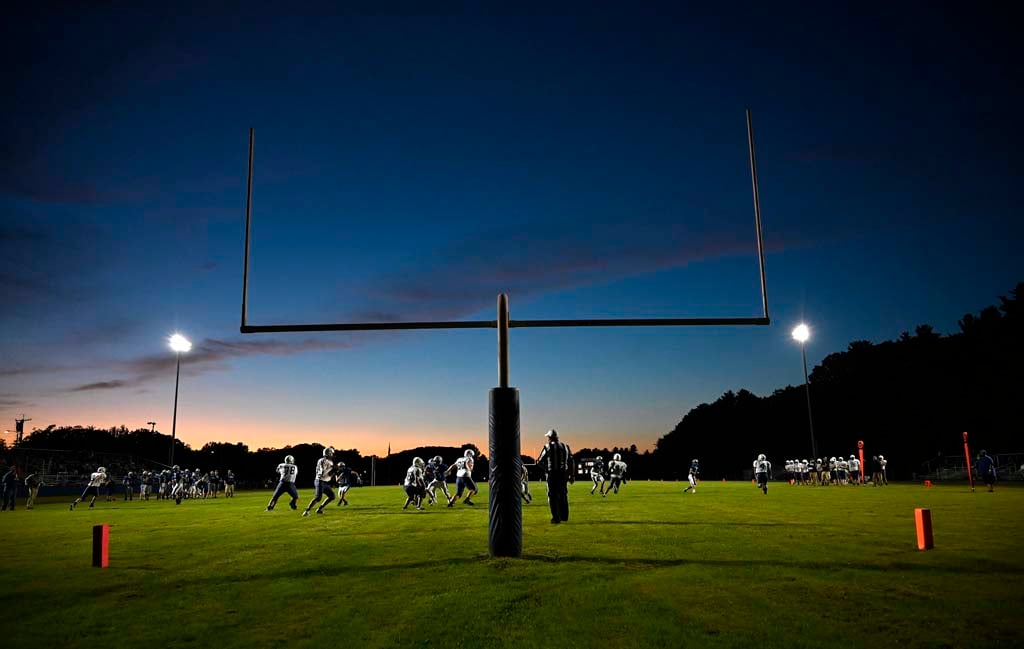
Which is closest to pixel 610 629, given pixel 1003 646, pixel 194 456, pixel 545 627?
pixel 545 627

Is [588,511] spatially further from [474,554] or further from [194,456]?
[194,456]

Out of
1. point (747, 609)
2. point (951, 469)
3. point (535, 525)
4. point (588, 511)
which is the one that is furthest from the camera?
point (951, 469)

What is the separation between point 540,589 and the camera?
7.32m

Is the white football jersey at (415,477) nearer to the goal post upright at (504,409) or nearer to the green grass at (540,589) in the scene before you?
the green grass at (540,589)

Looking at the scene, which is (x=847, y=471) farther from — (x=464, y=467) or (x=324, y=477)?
(x=324, y=477)

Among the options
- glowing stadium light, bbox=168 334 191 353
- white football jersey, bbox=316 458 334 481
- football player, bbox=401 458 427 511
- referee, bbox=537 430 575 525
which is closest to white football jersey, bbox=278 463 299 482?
white football jersey, bbox=316 458 334 481

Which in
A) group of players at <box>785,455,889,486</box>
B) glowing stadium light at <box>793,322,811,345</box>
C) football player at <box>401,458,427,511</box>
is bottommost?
group of players at <box>785,455,889,486</box>

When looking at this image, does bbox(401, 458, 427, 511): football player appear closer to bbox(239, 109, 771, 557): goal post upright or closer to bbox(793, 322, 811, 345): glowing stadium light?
bbox(239, 109, 771, 557): goal post upright

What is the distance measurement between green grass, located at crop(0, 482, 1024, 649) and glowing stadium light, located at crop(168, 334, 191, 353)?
34.4m

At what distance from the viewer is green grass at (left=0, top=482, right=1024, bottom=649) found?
18.7 feet

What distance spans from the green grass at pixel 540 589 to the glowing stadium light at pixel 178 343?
34.4 meters

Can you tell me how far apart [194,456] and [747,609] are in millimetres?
121011

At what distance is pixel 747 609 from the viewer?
6.38m

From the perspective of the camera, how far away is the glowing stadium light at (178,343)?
149 ft
